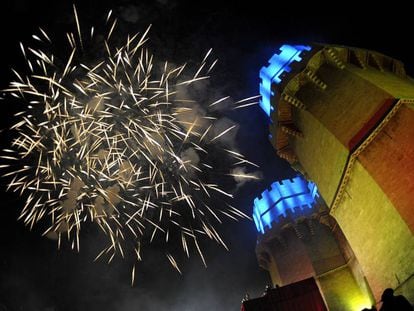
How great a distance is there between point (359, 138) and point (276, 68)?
7478mm

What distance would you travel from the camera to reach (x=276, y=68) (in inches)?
735

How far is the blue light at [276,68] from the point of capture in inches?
695

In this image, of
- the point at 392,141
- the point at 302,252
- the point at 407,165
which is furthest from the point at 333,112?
the point at 302,252

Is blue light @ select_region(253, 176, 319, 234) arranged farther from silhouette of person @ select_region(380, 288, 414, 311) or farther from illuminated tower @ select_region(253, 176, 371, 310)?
silhouette of person @ select_region(380, 288, 414, 311)

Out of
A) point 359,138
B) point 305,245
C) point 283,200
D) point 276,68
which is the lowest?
point 359,138

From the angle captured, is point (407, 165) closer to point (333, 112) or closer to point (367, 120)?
point (367, 120)

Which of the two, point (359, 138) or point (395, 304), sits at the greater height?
point (359, 138)

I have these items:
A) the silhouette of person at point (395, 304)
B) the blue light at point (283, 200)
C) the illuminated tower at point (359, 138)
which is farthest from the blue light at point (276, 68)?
the silhouette of person at point (395, 304)

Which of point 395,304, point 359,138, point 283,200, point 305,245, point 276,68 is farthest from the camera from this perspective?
point 283,200

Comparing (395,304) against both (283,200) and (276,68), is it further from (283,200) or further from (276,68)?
(283,200)

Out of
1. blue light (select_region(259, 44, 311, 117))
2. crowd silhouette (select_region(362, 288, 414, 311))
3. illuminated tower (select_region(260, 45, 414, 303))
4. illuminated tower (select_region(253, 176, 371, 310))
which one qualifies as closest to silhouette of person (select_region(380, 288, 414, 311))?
crowd silhouette (select_region(362, 288, 414, 311))

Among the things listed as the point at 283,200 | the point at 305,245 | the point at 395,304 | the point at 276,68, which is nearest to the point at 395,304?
the point at 395,304

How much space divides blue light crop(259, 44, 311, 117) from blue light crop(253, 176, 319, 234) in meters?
8.58

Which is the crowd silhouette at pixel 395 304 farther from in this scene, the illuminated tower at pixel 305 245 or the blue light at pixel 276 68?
the illuminated tower at pixel 305 245
